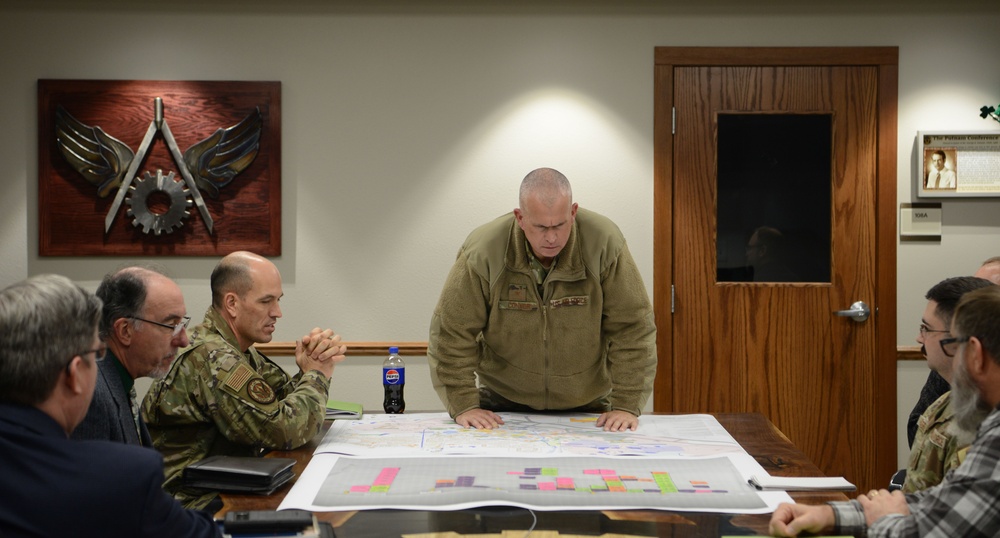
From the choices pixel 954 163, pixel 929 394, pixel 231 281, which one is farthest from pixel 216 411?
pixel 954 163

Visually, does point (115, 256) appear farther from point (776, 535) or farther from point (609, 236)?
point (776, 535)

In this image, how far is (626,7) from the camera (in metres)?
4.24

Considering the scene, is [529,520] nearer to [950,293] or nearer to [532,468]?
[532,468]

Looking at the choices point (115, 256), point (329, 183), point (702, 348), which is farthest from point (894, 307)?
point (115, 256)

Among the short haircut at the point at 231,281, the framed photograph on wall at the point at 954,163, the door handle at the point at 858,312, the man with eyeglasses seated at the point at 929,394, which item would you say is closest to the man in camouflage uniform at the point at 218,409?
the short haircut at the point at 231,281

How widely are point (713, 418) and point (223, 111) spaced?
2.71 m

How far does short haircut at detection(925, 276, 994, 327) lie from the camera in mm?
2225

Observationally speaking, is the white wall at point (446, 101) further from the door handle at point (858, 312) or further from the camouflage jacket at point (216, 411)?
the camouflage jacket at point (216, 411)

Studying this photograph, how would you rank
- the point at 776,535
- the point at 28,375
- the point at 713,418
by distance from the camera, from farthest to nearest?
the point at 713,418, the point at 776,535, the point at 28,375

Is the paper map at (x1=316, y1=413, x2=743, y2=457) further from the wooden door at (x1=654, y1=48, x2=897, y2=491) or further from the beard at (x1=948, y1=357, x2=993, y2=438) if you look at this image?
the wooden door at (x1=654, y1=48, x2=897, y2=491)

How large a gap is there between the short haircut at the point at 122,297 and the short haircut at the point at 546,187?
3.61 feet

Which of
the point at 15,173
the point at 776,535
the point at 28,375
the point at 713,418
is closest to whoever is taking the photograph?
the point at 28,375

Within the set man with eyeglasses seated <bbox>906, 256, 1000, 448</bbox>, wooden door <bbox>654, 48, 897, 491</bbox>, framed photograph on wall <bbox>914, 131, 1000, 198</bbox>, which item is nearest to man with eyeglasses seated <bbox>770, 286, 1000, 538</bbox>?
man with eyeglasses seated <bbox>906, 256, 1000, 448</bbox>

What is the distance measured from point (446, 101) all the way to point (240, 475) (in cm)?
261
